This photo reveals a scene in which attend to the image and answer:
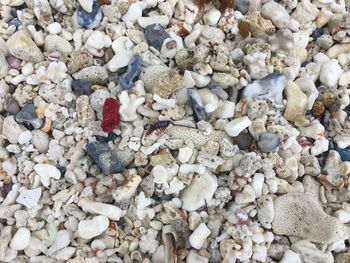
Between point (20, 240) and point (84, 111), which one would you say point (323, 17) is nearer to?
point (84, 111)

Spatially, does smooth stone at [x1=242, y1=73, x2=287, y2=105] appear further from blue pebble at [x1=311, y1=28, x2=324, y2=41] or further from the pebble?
the pebble

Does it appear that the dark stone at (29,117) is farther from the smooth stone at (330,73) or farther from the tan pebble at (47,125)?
the smooth stone at (330,73)

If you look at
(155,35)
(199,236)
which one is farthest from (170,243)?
(155,35)

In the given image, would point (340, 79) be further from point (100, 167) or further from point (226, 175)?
point (100, 167)

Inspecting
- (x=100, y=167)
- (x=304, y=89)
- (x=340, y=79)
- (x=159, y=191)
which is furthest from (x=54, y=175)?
(x=340, y=79)

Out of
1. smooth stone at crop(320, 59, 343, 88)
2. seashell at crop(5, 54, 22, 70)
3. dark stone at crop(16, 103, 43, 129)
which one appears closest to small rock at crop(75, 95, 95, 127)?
dark stone at crop(16, 103, 43, 129)

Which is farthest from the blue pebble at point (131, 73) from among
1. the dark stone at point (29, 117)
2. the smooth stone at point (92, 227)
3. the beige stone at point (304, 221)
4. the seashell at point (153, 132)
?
the beige stone at point (304, 221)
